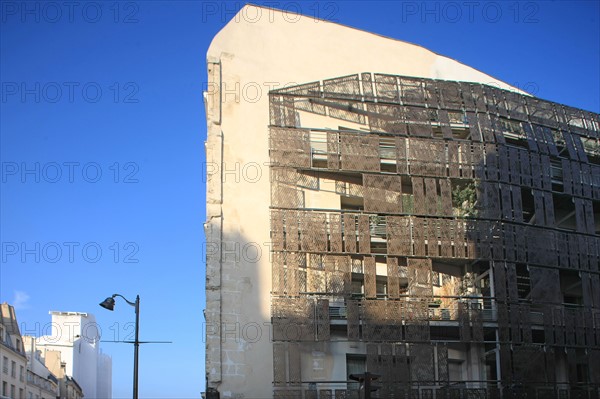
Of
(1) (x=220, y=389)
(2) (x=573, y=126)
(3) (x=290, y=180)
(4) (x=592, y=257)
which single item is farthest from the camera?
(2) (x=573, y=126)

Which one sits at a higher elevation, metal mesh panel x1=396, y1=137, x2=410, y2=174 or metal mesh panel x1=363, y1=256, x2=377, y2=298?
metal mesh panel x1=396, y1=137, x2=410, y2=174

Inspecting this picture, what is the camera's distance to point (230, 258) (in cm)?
2845

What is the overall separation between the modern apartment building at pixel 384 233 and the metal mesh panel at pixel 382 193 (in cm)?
5

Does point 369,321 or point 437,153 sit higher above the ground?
point 437,153

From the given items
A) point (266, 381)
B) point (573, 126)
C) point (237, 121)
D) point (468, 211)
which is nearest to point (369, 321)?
point (266, 381)

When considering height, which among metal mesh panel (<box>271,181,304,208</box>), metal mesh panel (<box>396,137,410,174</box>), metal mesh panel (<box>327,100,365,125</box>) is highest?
metal mesh panel (<box>327,100,365,125</box>)

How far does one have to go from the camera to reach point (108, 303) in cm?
2317

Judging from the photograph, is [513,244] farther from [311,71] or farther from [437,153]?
[311,71]

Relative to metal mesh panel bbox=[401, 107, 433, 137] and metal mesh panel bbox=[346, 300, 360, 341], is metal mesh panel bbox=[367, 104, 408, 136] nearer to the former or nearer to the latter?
metal mesh panel bbox=[401, 107, 433, 137]

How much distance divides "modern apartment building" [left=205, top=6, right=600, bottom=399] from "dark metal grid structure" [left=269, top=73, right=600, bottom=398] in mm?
55

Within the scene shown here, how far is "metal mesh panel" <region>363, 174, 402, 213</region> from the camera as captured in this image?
2931cm

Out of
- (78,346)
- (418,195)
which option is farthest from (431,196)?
(78,346)

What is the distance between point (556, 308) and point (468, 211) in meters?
4.88

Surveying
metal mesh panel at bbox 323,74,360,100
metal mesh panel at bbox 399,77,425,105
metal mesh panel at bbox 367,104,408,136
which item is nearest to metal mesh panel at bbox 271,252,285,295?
metal mesh panel at bbox 367,104,408,136
